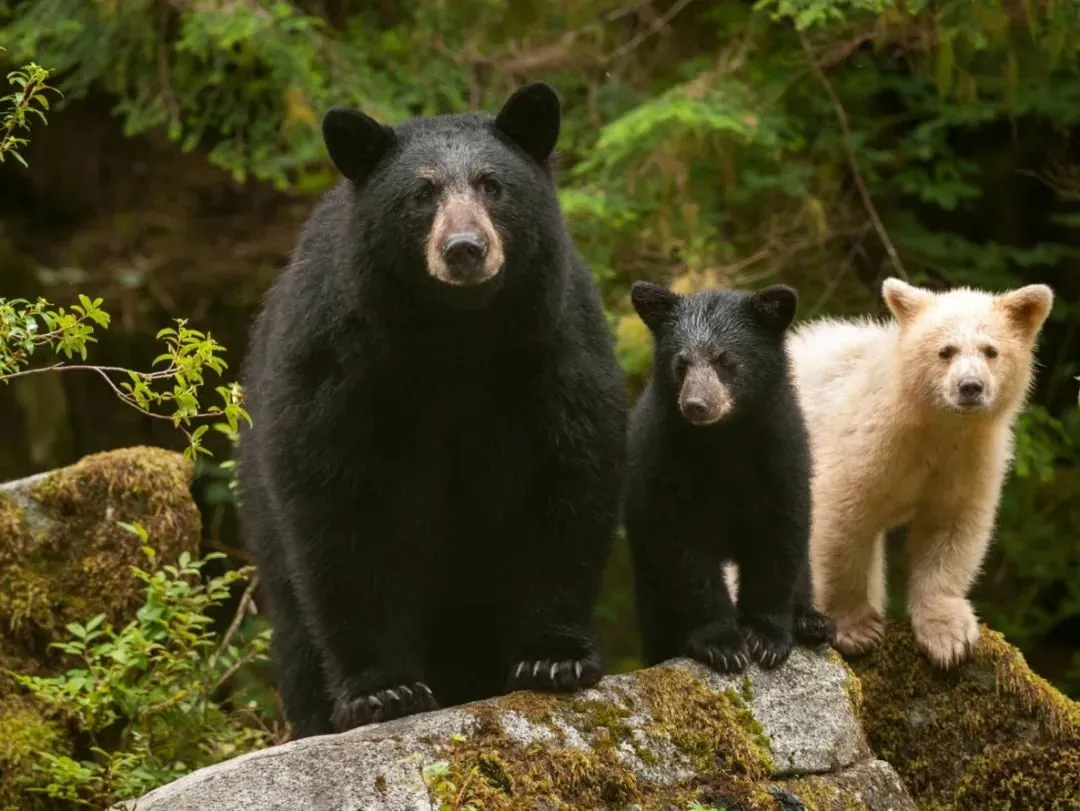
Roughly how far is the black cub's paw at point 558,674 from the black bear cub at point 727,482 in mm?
413

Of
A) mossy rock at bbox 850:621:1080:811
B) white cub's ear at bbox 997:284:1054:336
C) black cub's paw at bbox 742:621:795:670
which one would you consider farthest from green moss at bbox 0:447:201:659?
white cub's ear at bbox 997:284:1054:336

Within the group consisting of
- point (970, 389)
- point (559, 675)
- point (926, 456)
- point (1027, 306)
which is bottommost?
point (559, 675)

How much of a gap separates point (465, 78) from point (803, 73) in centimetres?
220

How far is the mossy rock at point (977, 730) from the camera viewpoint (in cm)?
533

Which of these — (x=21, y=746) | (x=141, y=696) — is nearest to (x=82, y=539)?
(x=141, y=696)

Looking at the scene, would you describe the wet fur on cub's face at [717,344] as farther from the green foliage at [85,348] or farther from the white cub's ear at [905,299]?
the green foliage at [85,348]

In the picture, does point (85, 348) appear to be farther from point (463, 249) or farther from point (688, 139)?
point (688, 139)

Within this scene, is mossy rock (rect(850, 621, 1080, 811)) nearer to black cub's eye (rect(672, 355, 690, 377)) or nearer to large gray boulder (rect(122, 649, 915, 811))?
large gray boulder (rect(122, 649, 915, 811))

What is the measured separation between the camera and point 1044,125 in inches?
429

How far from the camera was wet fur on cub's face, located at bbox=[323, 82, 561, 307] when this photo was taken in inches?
187

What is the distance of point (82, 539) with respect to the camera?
661cm

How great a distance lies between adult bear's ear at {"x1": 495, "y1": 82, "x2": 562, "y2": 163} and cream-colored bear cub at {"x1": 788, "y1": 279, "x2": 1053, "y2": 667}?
5.73 feet

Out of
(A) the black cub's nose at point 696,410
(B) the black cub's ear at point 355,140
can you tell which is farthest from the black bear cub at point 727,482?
(B) the black cub's ear at point 355,140

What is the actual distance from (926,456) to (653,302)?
1.38 metres
